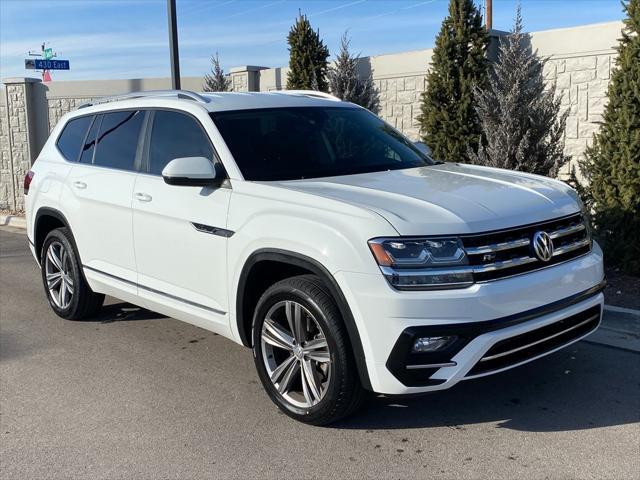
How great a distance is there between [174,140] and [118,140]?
81cm

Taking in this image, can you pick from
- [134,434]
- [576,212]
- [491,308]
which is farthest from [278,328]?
[576,212]

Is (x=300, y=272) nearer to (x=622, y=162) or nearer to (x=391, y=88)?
(x=622, y=162)

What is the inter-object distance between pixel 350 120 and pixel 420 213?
198cm

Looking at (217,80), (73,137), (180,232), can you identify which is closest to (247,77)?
(217,80)

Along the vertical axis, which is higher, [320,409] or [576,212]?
[576,212]

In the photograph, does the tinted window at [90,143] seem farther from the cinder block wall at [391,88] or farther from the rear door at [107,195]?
the cinder block wall at [391,88]

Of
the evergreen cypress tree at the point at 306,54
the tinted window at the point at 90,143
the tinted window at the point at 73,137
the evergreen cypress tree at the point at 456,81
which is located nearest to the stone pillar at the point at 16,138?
the evergreen cypress tree at the point at 306,54

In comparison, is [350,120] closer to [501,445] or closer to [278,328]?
[278,328]

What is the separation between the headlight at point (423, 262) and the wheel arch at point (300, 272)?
1.01ft

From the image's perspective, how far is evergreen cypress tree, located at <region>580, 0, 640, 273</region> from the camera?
6.93 m

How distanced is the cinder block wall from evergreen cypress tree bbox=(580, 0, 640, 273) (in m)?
1.48

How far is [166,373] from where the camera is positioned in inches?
195

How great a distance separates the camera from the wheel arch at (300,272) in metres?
3.58

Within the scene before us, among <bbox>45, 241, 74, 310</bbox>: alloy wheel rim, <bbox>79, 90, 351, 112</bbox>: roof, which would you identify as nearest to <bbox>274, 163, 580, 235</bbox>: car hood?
<bbox>79, 90, 351, 112</bbox>: roof
